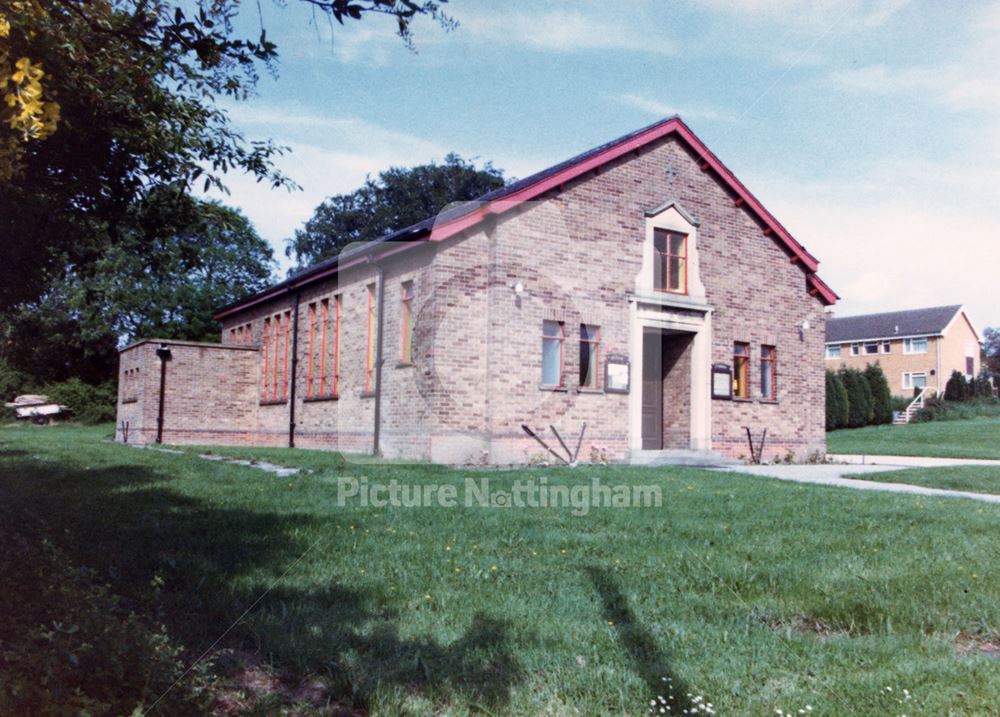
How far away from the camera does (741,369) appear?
1967cm

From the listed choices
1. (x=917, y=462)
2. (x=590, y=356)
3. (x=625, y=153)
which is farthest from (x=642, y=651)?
(x=917, y=462)

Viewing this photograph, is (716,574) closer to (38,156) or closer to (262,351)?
(38,156)

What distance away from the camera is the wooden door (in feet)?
62.6

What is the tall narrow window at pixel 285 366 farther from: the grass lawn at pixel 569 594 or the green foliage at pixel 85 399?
the green foliage at pixel 85 399

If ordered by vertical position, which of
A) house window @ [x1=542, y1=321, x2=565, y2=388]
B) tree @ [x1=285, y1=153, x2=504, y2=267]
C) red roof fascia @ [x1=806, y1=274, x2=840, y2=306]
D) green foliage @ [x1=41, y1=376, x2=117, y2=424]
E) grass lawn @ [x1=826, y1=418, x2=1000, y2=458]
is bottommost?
grass lawn @ [x1=826, y1=418, x2=1000, y2=458]

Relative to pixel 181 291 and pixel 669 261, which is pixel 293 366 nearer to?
pixel 669 261

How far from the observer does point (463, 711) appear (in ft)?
11.7

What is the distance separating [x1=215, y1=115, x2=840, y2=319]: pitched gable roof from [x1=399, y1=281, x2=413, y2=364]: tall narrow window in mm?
899

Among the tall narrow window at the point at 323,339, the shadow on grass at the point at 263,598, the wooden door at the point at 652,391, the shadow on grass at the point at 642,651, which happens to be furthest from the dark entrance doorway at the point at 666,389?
the shadow on grass at the point at 642,651

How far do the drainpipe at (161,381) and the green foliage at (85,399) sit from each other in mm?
24216

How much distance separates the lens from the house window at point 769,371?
20156 millimetres

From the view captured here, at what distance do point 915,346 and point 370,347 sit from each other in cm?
5174

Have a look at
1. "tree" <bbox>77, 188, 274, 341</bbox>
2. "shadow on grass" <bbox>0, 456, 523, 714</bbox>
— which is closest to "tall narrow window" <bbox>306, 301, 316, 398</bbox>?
"shadow on grass" <bbox>0, 456, 523, 714</bbox>

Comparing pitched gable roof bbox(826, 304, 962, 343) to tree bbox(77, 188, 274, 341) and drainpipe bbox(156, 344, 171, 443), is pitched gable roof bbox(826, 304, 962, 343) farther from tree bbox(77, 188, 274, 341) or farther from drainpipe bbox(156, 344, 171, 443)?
drainpipe bbox(156, 344, 171, 443)
